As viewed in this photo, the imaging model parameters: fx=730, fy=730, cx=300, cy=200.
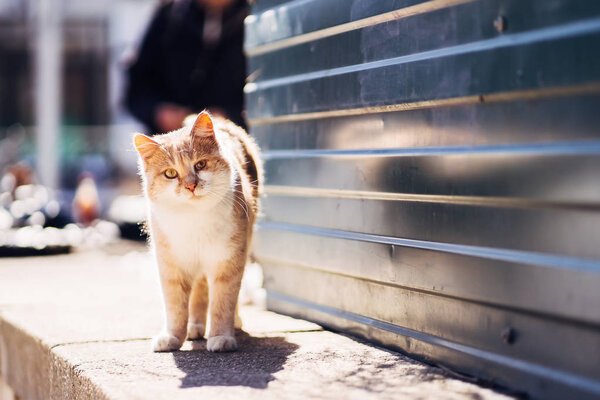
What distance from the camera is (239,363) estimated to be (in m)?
2.27

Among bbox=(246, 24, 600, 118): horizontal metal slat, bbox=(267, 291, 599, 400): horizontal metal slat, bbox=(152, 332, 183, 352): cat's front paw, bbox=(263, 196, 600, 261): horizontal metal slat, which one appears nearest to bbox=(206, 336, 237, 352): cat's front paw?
bbox=(152, 332, 183, 352): cat's front paw

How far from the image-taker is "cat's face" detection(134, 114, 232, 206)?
2.46 m

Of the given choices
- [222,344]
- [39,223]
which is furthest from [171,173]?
[39,223]

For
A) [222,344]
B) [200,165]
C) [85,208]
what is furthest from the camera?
[85,208]

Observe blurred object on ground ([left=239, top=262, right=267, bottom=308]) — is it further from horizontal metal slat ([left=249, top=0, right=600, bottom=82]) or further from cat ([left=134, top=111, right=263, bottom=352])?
horizontal metal slat ([left=249, top=0, right=600, bottom=82])

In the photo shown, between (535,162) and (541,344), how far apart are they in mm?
441

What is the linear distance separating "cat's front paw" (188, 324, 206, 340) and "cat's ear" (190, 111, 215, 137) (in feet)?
2.37

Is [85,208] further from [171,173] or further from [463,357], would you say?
[463,357]

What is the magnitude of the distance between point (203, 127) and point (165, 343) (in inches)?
29.9

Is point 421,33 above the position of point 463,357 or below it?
above

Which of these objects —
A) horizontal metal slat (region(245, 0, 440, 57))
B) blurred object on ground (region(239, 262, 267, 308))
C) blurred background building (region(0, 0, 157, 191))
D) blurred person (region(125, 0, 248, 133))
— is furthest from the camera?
blurred background building (region(0, 0, 157, 191))

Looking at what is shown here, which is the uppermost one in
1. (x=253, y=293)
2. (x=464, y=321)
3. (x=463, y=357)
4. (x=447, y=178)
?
(x=447, y=178)

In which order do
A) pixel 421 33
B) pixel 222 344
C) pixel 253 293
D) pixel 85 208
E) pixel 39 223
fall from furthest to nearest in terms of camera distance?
pixel 85 208, pixel 39 223, pixel 253 293, pixel 222 344, pixel 421 33

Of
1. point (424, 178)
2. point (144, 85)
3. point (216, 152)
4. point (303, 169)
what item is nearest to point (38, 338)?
point (216, 152)
